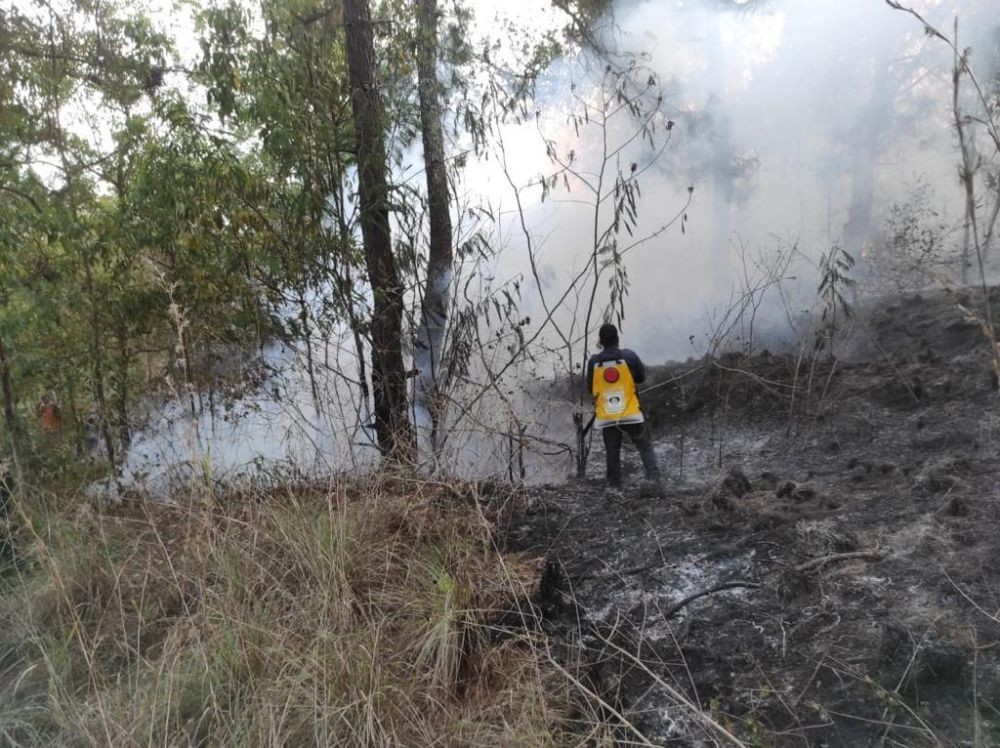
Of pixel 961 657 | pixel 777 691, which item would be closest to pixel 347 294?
pixel 777 691

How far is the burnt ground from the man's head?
110 cm

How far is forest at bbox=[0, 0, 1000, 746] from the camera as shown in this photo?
9.45 ft

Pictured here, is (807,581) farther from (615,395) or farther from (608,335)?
(608,335)

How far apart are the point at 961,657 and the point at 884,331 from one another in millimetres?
7041

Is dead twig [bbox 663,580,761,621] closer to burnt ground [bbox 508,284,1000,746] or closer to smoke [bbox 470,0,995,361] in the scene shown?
burnt ground [bbox 508,284,1000,746]

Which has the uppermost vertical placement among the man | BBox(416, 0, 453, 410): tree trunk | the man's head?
BBox(416, 0, 453, 410): tree trunk

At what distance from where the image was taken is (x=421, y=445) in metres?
5.49

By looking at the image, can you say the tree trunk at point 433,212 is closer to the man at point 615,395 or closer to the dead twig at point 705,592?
the man at point 615,395

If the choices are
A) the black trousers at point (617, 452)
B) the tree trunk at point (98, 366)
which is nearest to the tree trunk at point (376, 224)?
A: the black trousers at point (617, 452)

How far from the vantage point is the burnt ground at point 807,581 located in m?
2.82

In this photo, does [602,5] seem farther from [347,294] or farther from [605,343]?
[347,294]

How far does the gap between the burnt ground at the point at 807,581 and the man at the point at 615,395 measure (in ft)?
0.68

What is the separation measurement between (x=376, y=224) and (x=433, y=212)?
42.9 inches

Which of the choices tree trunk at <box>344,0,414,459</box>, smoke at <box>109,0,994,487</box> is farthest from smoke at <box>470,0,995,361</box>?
tree trunk at <box>344,0,414,459</box>
